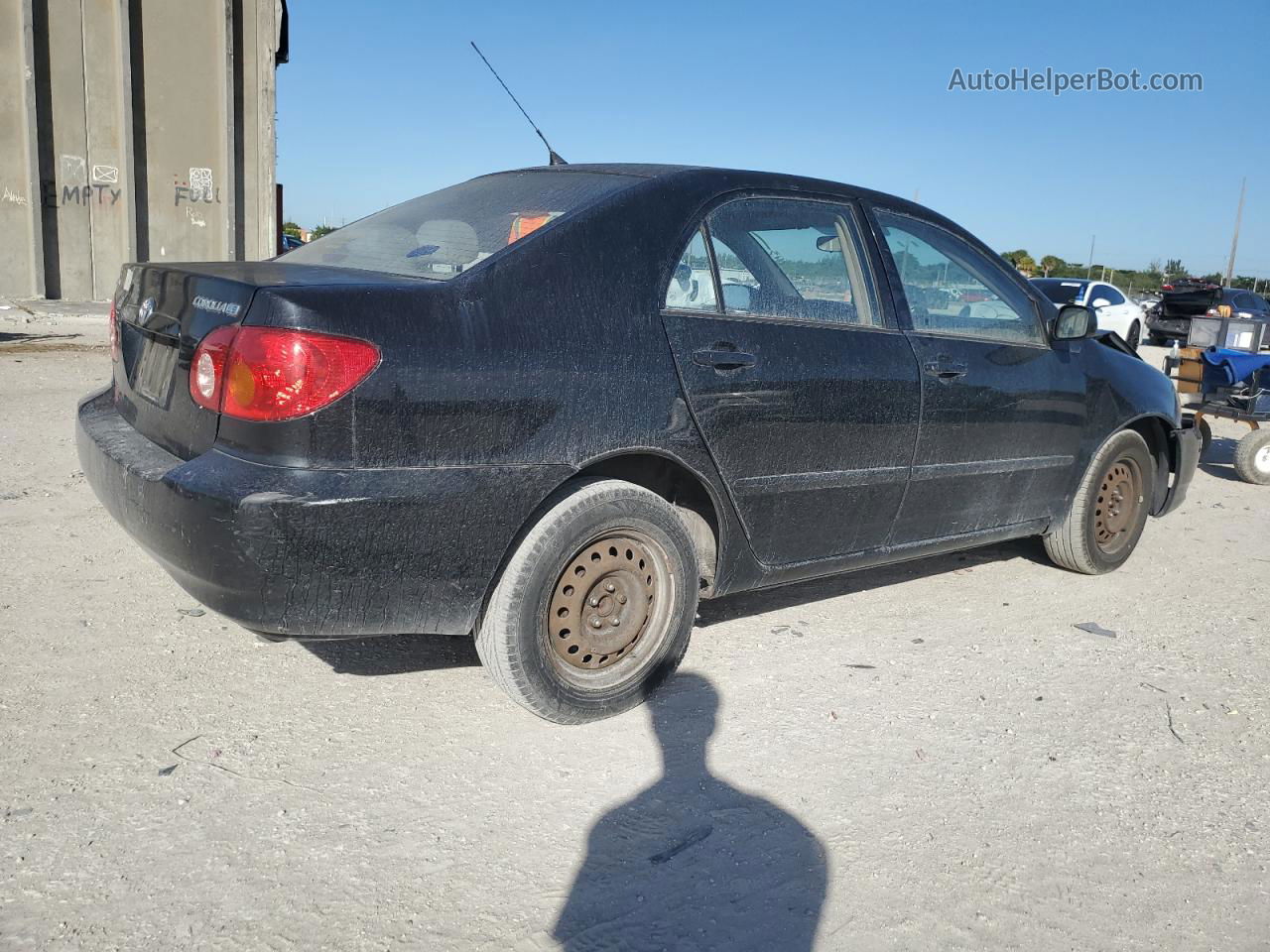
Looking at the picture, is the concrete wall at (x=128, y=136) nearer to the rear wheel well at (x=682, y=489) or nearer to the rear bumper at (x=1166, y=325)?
the rear wheel well at (x=682, y=489)

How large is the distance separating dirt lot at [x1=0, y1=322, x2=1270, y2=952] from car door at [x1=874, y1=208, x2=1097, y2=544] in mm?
531

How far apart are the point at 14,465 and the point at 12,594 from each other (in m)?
2.13

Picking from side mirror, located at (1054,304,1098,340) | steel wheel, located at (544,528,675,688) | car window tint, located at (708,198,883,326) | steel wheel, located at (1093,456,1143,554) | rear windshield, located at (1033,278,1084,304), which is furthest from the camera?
rear windshield, located at (1033,278,1084,304)

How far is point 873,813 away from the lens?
2781mm

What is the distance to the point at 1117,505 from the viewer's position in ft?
16.8

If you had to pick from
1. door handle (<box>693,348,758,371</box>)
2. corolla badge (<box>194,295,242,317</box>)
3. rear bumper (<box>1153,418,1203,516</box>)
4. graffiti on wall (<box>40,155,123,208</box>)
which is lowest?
rear bumper (<box>1153,418,1203,516</box>)

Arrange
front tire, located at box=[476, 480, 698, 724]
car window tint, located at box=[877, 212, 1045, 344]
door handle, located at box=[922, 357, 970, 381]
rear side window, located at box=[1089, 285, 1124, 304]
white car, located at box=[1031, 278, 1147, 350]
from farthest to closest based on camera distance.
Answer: rear side window, located at box=[1089, 285, 1124, 304], white car, located at box=[1031, 278, 1147, 350], car window tint, located at box=[877, 212, 1045, 344], door handle, located at box=[922, 357, 970, 381], front tire, located at box=[476, 480, 698, 724]

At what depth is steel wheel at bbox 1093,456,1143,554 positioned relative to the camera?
5016 mm

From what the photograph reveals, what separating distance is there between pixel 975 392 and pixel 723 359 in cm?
131

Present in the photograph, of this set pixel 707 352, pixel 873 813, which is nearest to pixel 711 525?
pixel 707 352

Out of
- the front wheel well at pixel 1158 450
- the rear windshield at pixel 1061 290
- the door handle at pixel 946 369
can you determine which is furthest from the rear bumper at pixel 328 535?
the rear windshield at pixel 1061 290

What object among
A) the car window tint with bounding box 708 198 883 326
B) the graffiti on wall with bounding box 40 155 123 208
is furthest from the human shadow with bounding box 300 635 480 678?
the graffiti on wall with bounding box 40 155 123 208

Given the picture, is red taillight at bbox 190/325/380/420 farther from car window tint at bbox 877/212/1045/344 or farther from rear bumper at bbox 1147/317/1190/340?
rear bumper at bbox 1147/317/1190/340

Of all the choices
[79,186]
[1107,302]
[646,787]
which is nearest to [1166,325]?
[1107,302]
